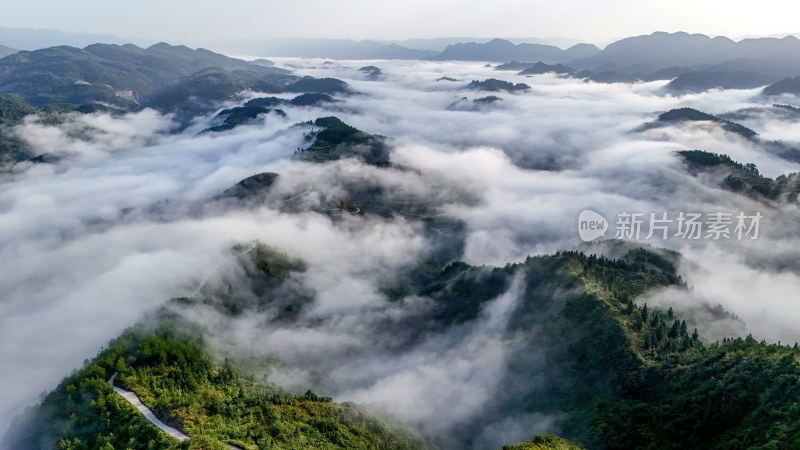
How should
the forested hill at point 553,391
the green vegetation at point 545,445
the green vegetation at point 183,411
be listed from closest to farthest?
the green vegetation at point 183,411 < the forested hill at point 553,391 < the green vegetation at point 545,445

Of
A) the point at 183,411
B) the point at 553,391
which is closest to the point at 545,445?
the point at 553,391

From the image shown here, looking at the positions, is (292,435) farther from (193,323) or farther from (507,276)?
(507,276)

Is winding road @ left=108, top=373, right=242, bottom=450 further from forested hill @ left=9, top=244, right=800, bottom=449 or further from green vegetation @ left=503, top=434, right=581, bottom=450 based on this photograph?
green vegetation @ left=503, top=434, right=581, bottom=450

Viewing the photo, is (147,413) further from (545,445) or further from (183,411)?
(545,445)

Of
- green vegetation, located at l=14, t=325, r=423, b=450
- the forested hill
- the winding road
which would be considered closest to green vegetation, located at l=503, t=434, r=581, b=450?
the forested hill

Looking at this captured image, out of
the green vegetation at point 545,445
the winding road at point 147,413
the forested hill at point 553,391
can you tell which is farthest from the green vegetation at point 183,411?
the green vegetation at point 545,445

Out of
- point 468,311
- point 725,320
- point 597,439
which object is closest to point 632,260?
point 725,320

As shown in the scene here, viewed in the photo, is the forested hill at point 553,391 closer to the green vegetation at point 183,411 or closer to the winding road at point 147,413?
the green vegetation at point 183,411
